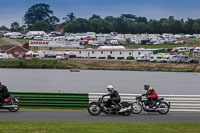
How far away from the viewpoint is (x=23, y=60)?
101m

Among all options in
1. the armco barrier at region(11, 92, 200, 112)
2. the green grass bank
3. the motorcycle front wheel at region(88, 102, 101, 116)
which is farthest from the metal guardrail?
Result: the green grass bank

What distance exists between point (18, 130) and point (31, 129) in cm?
48

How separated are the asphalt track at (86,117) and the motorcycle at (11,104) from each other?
0.81 feet

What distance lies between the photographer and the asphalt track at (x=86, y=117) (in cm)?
2048

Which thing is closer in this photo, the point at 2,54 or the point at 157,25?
the point at 2,54

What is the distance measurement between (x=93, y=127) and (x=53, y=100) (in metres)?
7.83

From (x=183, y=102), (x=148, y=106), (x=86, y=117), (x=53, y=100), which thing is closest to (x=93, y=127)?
(x=86, y=117)

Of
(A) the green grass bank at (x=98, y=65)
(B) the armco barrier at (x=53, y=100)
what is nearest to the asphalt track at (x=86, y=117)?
(B) the armco barrier at (x=53, y=100)

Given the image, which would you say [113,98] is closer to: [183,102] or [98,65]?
[183,102]

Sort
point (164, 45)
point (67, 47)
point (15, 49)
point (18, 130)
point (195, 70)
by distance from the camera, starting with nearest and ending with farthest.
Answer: point (18, 130), point (195, 70), point (15, 49), point (67, 47), point (164, 45)

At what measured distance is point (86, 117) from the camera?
845 inches

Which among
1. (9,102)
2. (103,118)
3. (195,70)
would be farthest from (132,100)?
(195,70)

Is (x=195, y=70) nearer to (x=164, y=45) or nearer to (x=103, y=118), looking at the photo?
(x=164, y=45)

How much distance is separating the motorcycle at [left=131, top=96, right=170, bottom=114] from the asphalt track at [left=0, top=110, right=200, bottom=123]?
0.80 feet
